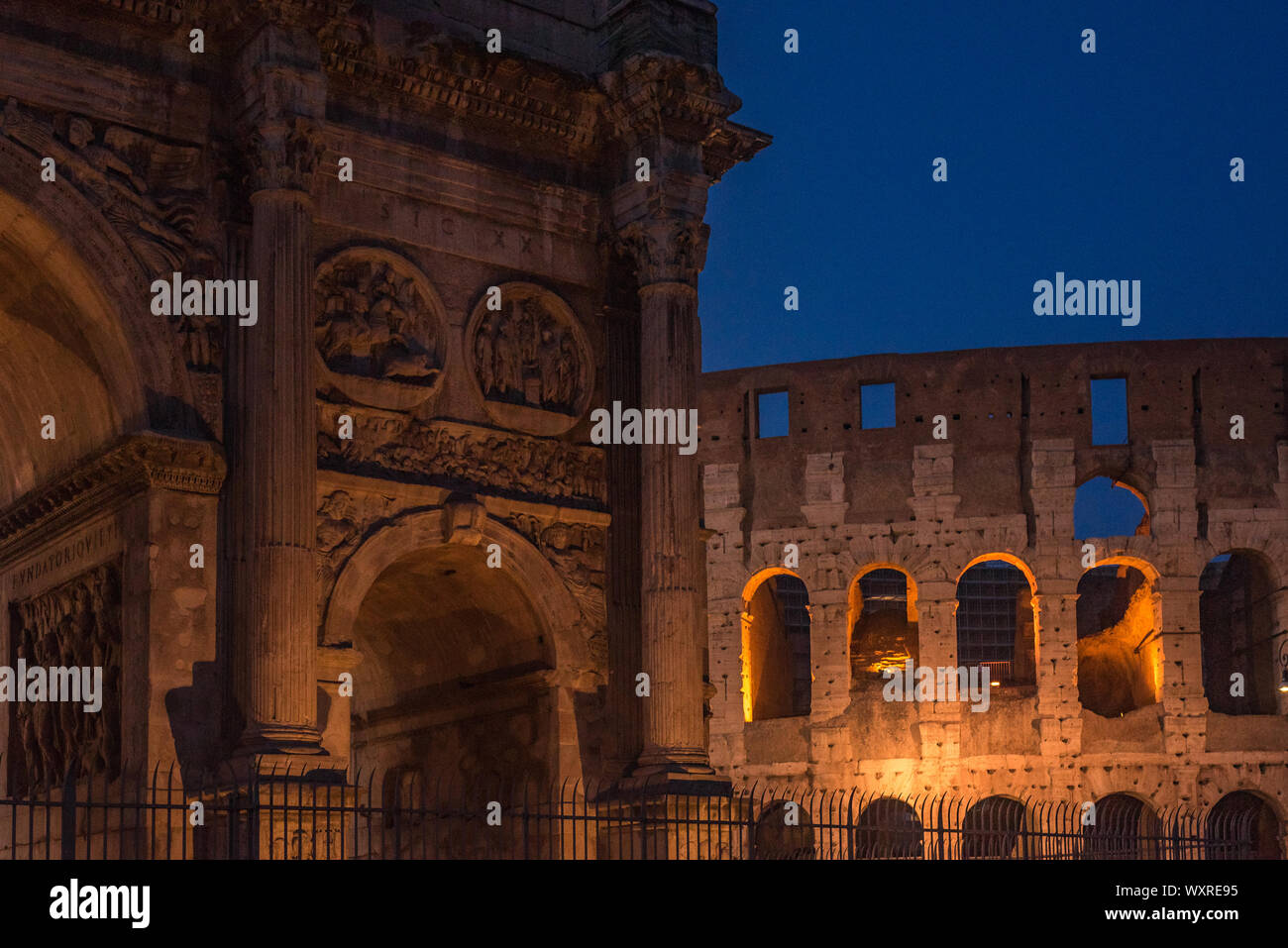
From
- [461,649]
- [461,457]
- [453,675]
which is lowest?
[453,675]

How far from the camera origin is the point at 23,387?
14844 mm

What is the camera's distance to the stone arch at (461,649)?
14.8 metres

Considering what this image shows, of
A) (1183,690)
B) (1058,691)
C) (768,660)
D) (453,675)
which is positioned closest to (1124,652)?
(1183,690)

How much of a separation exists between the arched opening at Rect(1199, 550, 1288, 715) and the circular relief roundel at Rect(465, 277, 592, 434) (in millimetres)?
21148

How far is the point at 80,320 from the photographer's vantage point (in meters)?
13.8

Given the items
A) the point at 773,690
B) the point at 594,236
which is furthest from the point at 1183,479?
the point at 594,236

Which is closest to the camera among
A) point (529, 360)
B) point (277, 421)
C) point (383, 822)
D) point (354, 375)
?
point (277, 421)

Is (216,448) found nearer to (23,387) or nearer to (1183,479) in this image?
(23,387)

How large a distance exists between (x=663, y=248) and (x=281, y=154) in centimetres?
356

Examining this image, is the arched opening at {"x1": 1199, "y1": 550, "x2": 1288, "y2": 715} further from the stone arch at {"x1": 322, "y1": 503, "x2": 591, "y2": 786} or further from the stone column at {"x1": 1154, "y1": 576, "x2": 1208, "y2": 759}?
the stone arch at {"x1": 322, "y1": 503, "x2": 591, "y2": 786}

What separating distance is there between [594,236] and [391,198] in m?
2.01

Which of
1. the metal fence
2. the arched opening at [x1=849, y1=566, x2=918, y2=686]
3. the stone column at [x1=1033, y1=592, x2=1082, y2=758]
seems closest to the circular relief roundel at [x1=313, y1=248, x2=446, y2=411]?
the metal fence

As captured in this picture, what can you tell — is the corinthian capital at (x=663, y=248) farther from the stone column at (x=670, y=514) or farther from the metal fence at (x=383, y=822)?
the metal fence at (x=383, y=822)

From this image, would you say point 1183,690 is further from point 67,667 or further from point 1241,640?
point 67,667
